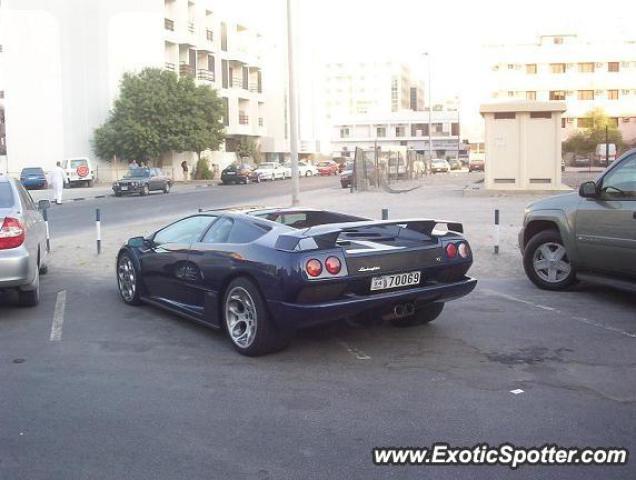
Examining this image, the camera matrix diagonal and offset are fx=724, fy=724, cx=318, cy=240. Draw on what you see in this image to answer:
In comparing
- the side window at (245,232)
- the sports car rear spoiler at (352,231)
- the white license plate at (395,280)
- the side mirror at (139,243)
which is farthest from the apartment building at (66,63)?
the white license plate at (395,280)

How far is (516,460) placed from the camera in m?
4.01

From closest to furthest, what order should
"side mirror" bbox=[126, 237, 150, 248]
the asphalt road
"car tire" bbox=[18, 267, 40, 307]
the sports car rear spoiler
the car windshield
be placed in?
the sports car rear spoiler, "side mirror" bbox=[126, 237, 150, 248], "car tire" bbox=[18, 267, 40, 307], the asphalt road, the car windshield

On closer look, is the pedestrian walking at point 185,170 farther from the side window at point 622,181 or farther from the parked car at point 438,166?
the side window at point 622,181

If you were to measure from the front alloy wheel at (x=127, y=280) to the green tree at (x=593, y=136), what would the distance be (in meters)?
61.3

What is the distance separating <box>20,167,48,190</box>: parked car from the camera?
3953 centimetres

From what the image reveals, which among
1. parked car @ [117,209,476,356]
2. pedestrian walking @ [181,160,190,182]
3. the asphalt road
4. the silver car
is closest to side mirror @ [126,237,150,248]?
parked car @ [117,209,476,356]

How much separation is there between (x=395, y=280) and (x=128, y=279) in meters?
3.65

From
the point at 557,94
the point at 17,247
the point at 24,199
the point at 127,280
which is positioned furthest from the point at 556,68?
Answer: the point at 17,247

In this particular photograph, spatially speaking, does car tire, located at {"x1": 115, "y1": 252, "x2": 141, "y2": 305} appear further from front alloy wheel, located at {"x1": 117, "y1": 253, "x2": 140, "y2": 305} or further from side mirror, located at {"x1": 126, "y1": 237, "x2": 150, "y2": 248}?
side mirror, located at {"x1": 126, "y1": 237, "x2": 150, "y2": 248}

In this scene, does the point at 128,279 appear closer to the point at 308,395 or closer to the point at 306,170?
the point at 308,395

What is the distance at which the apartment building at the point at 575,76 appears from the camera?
7481 centimetres

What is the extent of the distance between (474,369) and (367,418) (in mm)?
1443

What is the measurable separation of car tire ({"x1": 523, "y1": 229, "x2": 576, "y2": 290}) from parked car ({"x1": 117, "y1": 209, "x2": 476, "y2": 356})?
2.48 m

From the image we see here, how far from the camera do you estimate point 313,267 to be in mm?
5797
